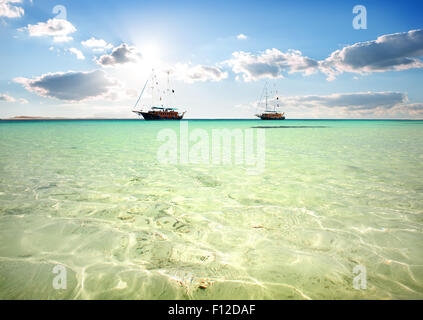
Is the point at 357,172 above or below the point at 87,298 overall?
above

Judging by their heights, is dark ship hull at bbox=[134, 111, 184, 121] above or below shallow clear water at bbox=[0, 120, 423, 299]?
above

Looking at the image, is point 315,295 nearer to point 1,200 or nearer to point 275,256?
point 275,256

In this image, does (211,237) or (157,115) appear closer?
(211,237)

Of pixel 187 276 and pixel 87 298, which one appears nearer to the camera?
pixel 87 298

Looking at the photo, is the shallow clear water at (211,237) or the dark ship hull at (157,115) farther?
the dark ship hull at (157,115)

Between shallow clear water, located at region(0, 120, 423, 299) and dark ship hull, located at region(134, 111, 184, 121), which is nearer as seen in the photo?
shallow clear water, located at region(0, 120, 423, 299)

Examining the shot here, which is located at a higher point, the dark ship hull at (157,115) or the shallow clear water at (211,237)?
the dark ship hull at (157,115)

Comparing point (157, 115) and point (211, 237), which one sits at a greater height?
point (157, 115)
